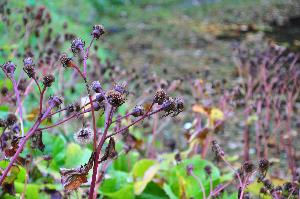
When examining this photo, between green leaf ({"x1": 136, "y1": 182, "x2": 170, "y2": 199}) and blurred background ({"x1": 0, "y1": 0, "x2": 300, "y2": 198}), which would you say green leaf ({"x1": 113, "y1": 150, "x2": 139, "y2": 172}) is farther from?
green leaf ({"x1": 136, "y1": 182, "x2": 170, "y2": 199})

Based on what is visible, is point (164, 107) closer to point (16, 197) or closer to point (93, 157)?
point (93, 157)

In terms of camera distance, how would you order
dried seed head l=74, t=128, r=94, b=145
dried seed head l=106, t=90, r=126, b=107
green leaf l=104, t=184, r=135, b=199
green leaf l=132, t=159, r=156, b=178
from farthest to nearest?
green leaf l=132, t=159, r=156, b=178
green leaf l=104, t=184, r=135, b=199
dried seed head l=74, t=128, r=94, b=145
dried seed head l=106, t=90, r=126, b=107

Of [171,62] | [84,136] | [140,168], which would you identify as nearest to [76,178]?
[84,136]

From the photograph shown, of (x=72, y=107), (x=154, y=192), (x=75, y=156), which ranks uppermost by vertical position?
(x=72, y=107)

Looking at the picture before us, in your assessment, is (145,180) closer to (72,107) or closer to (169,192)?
(169,192)

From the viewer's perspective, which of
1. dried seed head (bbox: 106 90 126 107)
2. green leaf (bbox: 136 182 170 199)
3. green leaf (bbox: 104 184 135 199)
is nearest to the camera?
dried seed head (bbox: 106 90 126 107)

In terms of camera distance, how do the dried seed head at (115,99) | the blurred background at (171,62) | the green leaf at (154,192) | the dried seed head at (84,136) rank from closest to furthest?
1. the dried seed head at (115,99)
2. the dried seed head at (84,136)
3. the green leaf at (154,192)
4. the blurred background at (171,62)

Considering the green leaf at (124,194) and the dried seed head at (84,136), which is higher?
the dried seed head at (84,136)

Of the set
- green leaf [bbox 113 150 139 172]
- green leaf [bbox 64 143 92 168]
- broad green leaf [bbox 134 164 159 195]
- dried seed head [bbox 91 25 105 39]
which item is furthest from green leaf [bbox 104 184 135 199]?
dried seed head [bbox 91 25 105 39]

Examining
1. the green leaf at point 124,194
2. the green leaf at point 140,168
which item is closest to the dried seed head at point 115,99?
the green leaf at point 124,194

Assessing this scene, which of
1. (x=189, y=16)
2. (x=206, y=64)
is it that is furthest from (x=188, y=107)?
(x=189, y=16)

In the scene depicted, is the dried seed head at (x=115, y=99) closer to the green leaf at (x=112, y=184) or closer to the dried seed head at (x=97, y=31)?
the dried seed head at (x=97, y=31)

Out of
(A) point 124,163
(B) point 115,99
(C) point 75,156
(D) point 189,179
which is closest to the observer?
(B) point 115,99
